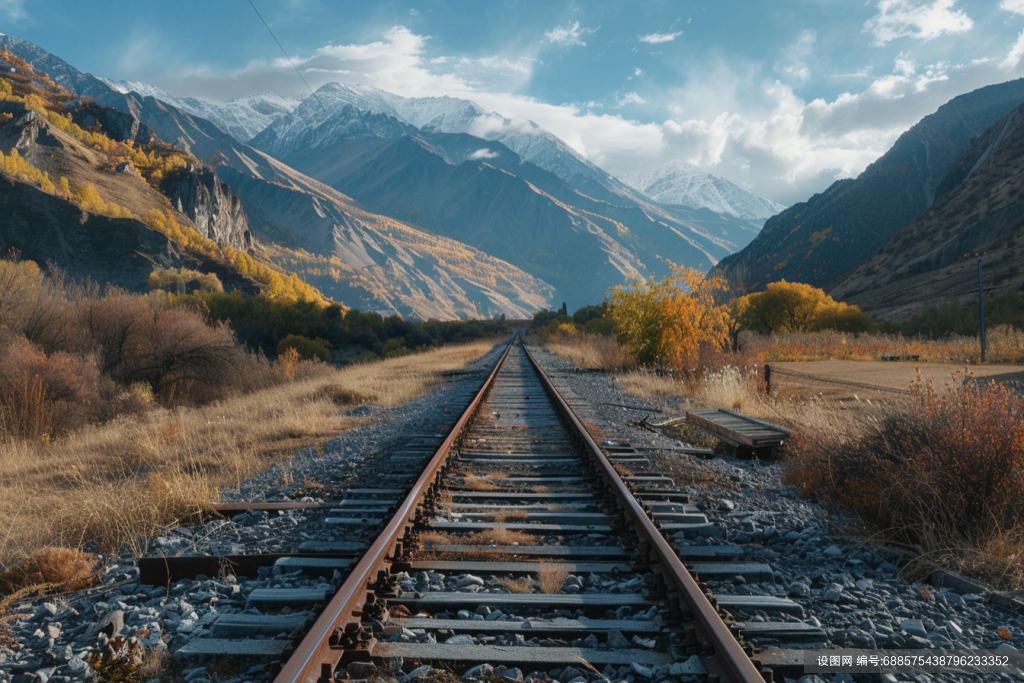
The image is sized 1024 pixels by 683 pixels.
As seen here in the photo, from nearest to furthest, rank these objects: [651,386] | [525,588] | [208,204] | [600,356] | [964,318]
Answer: [525,588], [651,386], [600,356], [964,318], [208,204]

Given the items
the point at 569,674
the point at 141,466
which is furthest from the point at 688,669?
the point at 141,466

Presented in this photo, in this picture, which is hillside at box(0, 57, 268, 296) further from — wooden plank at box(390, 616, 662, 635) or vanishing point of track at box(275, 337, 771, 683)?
wooden plank at box(390, 616, 662, 635)

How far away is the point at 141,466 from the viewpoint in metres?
7.20

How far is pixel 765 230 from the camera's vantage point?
142 metres

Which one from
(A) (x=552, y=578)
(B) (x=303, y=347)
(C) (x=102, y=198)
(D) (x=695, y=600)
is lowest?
(A) (x=552, y=578)

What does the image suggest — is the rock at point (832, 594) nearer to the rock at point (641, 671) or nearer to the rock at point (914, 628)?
the rock at point (914, 628)

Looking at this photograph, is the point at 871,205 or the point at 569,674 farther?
the point at 871,205

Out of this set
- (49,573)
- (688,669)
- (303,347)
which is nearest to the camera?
(688,669)

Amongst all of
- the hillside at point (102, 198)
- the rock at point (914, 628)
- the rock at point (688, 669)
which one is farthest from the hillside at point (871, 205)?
the rock at point (688, 669)

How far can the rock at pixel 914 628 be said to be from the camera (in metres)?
2.88

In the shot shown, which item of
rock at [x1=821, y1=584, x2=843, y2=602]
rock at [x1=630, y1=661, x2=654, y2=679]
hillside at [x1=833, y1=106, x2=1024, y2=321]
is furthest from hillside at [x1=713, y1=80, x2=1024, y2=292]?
rock at [x1=630, y1=661, x2=654, y2=679]

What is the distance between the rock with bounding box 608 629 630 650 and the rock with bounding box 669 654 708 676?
0.97 ft

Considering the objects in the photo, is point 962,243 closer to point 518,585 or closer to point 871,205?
point 871,205

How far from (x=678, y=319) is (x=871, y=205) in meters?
122
